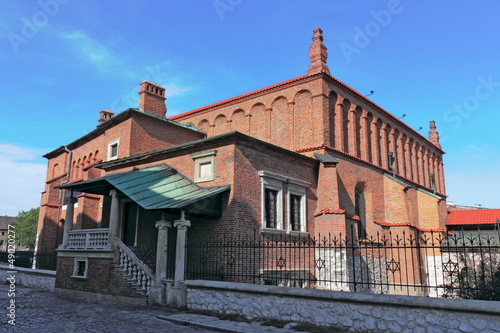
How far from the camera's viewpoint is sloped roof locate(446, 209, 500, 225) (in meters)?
30.4

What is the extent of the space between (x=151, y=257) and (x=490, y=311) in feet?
41.0

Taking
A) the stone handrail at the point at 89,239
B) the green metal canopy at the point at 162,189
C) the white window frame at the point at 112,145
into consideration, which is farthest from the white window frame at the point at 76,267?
the white window frame at the point at 112,145

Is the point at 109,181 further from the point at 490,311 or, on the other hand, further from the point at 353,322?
the point at 490,311

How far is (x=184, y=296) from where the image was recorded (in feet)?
36.3

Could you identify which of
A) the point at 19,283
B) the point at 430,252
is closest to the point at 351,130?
the point at 430,252

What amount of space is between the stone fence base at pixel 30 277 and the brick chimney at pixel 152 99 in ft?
34.0

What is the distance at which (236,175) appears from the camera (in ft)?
48.0

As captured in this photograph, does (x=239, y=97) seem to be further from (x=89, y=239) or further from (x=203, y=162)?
(x=89, y=239)

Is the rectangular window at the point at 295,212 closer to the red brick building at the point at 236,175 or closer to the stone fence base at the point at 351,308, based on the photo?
the red brick building at the point at 236,175

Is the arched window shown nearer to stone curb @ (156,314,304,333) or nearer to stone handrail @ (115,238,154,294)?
stone handrail @ (115,238,154,294)

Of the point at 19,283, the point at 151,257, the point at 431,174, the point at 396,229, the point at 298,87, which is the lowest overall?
the point at 19,283

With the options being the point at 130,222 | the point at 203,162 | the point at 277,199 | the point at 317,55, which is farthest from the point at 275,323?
the point at 317,55

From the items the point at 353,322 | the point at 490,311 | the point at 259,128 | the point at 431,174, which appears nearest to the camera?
the point at 490,311

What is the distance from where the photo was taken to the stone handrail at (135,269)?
1259cm
